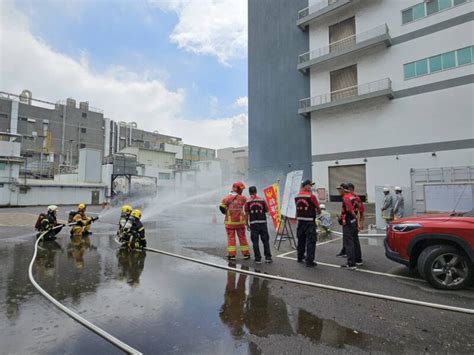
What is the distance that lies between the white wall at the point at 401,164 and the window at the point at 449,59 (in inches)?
209

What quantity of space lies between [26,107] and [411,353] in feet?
Answer: 200

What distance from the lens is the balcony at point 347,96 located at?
19.4 m

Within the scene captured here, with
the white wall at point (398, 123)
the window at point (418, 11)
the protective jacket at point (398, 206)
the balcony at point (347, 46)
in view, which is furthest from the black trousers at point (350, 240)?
the window at point (418, 11)

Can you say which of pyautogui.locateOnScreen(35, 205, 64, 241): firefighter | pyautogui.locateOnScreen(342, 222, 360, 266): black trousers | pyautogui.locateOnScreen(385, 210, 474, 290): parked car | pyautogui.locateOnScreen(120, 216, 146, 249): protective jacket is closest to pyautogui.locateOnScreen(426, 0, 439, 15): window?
pyautogui.locateOnScreen(385, 210, 474, 290): parked car

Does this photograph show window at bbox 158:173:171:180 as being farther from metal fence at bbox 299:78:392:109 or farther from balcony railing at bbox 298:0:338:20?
balcony railing at bbox 298:0:338:20

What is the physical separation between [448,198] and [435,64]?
12.4 m

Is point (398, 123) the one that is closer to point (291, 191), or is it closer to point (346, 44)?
point (346, 44)

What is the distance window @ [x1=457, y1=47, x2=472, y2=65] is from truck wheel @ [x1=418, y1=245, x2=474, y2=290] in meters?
17.9

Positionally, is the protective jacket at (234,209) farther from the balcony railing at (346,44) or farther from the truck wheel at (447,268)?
the balcony railing at (346,44)

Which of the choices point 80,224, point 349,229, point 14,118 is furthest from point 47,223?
point 14,118

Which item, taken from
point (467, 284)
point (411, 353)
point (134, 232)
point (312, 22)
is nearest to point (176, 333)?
point (411, 353)

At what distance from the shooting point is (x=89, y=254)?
23.9 ft

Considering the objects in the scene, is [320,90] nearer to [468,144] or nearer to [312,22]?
[312,22]

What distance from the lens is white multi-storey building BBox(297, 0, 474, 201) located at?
1702cm
